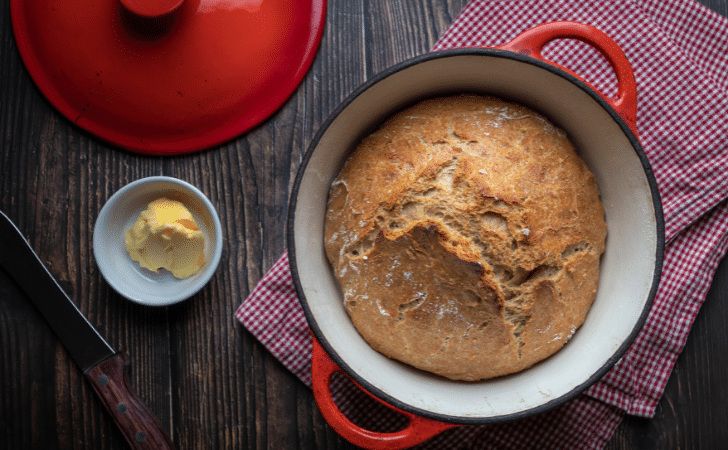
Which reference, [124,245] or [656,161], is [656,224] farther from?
[124,245]

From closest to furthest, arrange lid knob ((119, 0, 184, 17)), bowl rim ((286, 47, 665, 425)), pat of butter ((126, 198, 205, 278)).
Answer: bowl rim ((286, 47, 665, 425)) < lid knob ((119, 0, 184, 17)) < pat of butter ((126, 198, 205, 278))

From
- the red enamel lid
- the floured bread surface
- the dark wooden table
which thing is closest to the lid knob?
the red enamel lid

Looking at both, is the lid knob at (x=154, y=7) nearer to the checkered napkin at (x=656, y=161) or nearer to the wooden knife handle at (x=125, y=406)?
the checkered napkin at (x=656, y=161)

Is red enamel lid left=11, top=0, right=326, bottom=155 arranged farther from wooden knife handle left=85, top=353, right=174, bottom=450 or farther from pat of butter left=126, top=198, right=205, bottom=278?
wooden knife handle left=85, top=353, right=174, bottom=450

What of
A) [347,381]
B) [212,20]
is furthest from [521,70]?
[347,381]

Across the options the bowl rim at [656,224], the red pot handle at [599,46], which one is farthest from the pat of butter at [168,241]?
the red pot handle at [599,46]

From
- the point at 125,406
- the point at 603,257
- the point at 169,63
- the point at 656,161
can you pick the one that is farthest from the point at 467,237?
the point at 125,406
